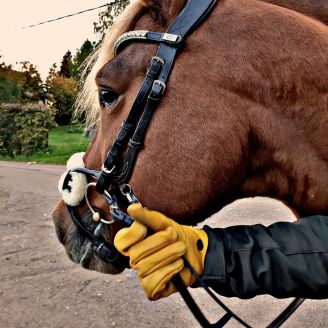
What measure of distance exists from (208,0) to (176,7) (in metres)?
0.13

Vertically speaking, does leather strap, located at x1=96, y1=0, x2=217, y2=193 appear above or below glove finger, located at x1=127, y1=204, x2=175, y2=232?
above

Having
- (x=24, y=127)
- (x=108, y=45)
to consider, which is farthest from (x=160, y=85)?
(x=24, y=127)

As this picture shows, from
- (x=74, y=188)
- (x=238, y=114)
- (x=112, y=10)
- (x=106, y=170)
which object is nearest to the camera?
(x=238, y=114)

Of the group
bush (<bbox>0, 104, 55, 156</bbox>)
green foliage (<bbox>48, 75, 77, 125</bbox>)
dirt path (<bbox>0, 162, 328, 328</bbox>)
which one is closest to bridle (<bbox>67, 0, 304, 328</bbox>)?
dirt path (<bbox>0, 162, 328, 328</bbox>)

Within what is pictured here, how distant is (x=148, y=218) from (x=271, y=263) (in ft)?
1.59

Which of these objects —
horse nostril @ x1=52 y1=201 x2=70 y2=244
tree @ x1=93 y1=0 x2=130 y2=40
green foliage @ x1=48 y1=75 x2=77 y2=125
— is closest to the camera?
horse nostril @ x1=52 y1=201 x2=70 y2=244

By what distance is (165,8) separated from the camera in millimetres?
1729

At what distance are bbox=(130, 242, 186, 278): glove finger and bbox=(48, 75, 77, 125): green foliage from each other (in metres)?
25.3

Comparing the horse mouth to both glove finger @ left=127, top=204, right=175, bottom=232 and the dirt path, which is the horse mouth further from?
the dirt path

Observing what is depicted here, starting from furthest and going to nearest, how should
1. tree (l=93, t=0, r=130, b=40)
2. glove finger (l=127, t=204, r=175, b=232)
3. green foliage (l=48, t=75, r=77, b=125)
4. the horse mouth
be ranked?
green foliage (l=48, t=75, r=77, b=125), tree (l=93, t=0, r=130, b=40), the horse mouth, glove finger (l=127, t=204, r=175, b=232)

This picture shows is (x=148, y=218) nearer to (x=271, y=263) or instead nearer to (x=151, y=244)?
(x=151, y=244)

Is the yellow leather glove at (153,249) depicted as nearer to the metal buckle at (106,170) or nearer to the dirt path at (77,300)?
the metal buckle at (106,170)

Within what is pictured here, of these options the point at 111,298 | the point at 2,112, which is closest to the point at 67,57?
the point at 2,112

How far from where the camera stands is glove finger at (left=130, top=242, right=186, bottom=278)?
1.41 m
